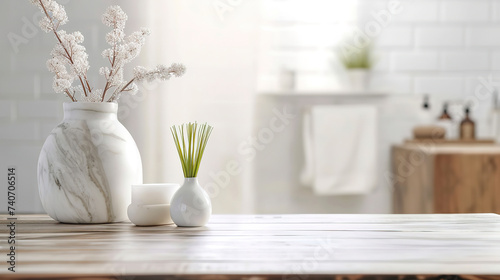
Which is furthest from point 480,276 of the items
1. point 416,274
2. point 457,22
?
point 457,22

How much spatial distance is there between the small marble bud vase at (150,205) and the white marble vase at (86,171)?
0.16 ft

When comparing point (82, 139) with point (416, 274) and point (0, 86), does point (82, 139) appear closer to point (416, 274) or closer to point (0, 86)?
point (416, 274)

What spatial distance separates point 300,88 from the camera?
302 cm

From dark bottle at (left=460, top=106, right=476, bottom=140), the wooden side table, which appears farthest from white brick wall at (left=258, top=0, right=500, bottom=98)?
the wooden side table

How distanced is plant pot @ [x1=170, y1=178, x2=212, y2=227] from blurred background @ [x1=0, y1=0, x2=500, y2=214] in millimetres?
1263

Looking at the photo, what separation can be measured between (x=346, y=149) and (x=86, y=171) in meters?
1.91

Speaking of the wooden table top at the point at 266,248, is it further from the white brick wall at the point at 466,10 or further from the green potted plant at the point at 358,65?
the white brick wall at the point at 466,10

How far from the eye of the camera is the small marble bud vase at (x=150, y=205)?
1.19 metres

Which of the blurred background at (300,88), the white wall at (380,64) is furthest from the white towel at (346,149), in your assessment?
the white wall at (380,64)

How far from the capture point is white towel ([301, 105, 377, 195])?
115 inches

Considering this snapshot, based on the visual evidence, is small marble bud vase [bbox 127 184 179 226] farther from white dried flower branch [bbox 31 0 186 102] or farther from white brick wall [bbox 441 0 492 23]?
white brick wall [bbox 441 0 492 23]

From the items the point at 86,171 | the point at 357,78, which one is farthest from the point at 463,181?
the point at 86,171

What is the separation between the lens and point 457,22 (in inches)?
121

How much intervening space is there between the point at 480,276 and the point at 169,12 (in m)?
1.91
